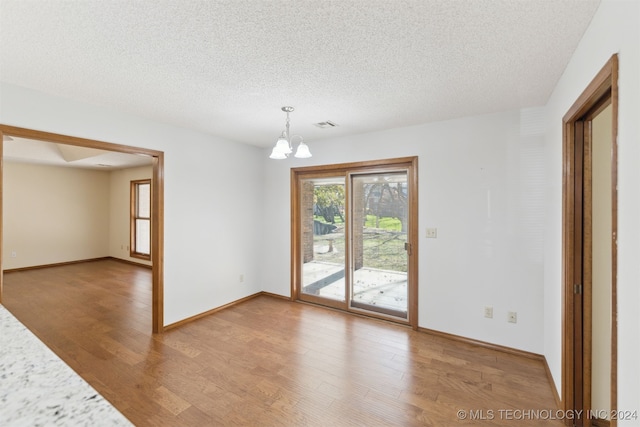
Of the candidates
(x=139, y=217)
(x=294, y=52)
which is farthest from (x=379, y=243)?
(x=139, y=217)

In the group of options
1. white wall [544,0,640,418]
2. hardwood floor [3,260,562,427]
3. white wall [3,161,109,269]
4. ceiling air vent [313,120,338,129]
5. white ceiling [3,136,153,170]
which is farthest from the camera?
white wall [3,161,109,269]

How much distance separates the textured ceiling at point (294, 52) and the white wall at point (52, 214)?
587 cm

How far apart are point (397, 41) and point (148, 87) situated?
78.8 inches

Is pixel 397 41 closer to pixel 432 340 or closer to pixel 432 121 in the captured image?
pixel 432 121

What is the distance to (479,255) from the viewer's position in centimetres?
304

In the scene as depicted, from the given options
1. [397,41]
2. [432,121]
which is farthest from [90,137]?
[432,121]

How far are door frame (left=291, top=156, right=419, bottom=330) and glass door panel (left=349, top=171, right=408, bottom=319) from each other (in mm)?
97

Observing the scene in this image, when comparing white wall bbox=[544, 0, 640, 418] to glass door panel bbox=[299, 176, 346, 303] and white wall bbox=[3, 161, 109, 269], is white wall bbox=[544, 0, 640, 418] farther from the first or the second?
white wall bbox=[3, 161, 109, 269]

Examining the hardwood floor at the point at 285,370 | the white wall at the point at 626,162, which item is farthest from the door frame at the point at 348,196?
the white wall at the point at 626,162

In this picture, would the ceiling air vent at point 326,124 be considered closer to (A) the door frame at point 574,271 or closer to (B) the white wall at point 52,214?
(A) the door frame at point 574,271

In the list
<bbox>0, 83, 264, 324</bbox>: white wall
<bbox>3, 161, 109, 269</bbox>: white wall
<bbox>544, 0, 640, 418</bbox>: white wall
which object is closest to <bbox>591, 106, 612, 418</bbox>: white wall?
<bbox>544, 0, 640, 418</bbox>: white wall

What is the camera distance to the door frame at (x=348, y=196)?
3.41 m

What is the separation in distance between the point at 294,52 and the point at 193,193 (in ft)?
8.18

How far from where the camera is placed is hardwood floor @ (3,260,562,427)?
6.69ft
